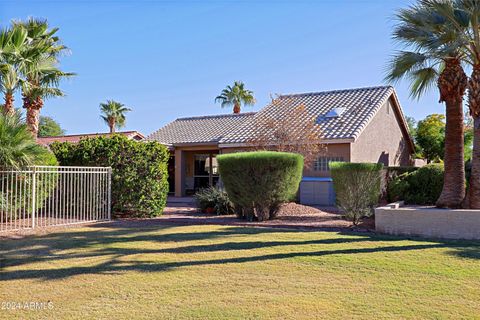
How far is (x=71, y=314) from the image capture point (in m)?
5.65

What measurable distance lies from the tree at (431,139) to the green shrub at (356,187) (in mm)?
20164

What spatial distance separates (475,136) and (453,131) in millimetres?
714

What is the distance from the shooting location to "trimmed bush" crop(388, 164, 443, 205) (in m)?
15.9

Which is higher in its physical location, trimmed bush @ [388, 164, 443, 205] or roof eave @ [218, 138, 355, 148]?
roof eave @ [218, 138, 355, 148]

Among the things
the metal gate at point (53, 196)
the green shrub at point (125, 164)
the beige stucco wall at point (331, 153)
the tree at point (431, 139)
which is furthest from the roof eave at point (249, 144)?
the tree at point (431, 139)

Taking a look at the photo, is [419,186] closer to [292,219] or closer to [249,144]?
[292,219]

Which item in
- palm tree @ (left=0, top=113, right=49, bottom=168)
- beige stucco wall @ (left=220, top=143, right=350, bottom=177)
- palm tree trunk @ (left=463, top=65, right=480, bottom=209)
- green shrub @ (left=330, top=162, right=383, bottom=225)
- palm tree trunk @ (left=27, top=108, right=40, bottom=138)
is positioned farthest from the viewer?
beige stucco wall @ (left=220, top=143, right=350, bottom=177)

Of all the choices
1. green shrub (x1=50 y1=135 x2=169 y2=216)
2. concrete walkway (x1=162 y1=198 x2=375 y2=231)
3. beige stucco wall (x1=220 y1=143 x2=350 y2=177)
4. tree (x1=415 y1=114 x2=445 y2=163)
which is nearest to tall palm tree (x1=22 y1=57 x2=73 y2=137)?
green shrub (x1=50 y1=135 x2=169 y2=216)

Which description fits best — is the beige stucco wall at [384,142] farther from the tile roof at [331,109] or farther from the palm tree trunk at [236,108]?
the palm tree trunk at [236,108]

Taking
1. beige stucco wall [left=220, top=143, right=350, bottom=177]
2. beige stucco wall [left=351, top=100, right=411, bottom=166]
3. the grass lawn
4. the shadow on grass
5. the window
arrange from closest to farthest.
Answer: the grass lawn, the shadow on grass, beige stucco wall [left=220, top=143, right=350, bottom=177], the window, beige stucco wall [left=351, top=100, right=411, bottom=166]

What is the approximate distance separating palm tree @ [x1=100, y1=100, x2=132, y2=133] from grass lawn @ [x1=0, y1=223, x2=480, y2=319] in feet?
127

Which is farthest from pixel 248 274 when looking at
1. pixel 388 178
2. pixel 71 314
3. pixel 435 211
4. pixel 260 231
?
pixel 388 178

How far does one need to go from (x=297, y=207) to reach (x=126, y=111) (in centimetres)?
3659

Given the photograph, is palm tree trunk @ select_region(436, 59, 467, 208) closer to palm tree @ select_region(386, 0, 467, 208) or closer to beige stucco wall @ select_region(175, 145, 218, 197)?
palm tree @ select_region(386, 0, 467, 208)
